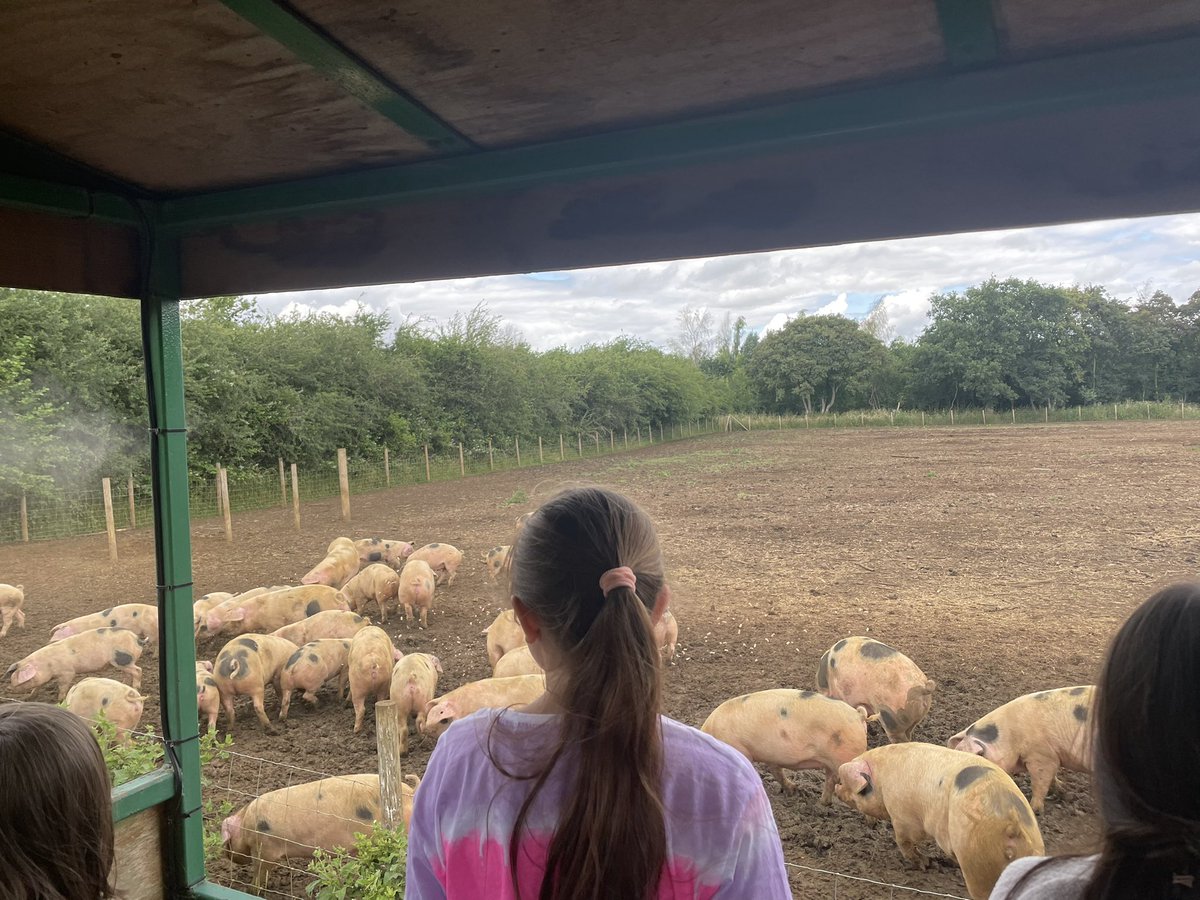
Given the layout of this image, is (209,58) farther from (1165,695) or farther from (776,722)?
(776,722)

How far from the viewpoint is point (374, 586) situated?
26.2ft

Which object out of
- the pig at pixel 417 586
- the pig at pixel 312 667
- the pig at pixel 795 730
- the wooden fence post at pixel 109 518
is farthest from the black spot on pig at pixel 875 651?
the wooden fence post at pixel 109 518

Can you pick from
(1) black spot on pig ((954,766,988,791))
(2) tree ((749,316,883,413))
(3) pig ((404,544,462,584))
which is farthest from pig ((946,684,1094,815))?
(2) tree ((749,316,883,413))

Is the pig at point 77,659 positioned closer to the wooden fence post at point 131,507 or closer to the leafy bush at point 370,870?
the leafy bush at point 370,870

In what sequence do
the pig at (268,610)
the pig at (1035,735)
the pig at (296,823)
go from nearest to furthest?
the pig at (296,823), the pig at (1035,735), the pig at (268,610)

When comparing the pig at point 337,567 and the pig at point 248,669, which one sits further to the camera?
the pig at point 337,567

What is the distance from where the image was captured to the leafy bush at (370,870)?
279 cm

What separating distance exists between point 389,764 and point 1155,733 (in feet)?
9.44

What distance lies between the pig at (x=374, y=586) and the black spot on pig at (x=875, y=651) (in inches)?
190

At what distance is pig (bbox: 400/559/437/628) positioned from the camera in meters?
7.73

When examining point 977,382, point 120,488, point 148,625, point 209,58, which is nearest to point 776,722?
point 209,58

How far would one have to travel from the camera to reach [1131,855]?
0.69m

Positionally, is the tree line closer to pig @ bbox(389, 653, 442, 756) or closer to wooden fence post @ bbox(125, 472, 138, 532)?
wooden fence post @ bbox(125, 472, 138, 532)

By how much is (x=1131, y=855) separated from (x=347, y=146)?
5.70 ft
